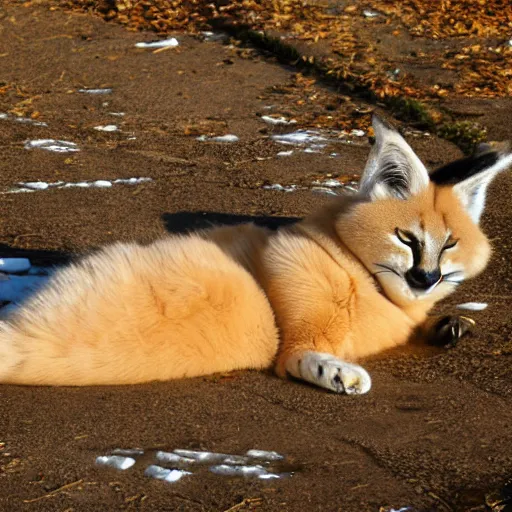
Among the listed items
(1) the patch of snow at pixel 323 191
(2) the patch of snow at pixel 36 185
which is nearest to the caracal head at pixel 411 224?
(1) the patch of snow at pixel 323 191

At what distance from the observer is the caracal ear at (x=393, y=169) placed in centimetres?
447

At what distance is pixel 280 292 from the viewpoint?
4367 millimetres

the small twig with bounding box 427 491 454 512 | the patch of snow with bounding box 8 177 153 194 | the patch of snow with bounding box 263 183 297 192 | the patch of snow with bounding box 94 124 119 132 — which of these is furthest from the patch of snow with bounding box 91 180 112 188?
the small twig with bounding box 427 491 454 512

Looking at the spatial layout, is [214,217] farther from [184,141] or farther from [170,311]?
[170,311]

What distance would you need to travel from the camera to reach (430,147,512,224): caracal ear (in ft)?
15.2

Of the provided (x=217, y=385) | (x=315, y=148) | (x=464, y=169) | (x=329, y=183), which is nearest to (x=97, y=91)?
(x=315, y=148)

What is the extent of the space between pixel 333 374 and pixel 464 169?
4.43 ft

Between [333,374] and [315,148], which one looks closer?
[333,374]

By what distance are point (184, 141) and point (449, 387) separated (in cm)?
423

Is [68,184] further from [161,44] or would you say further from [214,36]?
[214,36]

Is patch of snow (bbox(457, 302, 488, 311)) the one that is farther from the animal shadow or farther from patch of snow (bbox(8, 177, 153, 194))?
patch of snow (bbox(8, 177, 153, 194))

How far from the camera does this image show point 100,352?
3949 millimetres

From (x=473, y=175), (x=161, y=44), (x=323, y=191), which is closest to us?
(x=473, y=175)

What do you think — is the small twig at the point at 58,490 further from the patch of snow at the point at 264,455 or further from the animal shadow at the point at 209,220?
the animal shadow at the point at 209,220
